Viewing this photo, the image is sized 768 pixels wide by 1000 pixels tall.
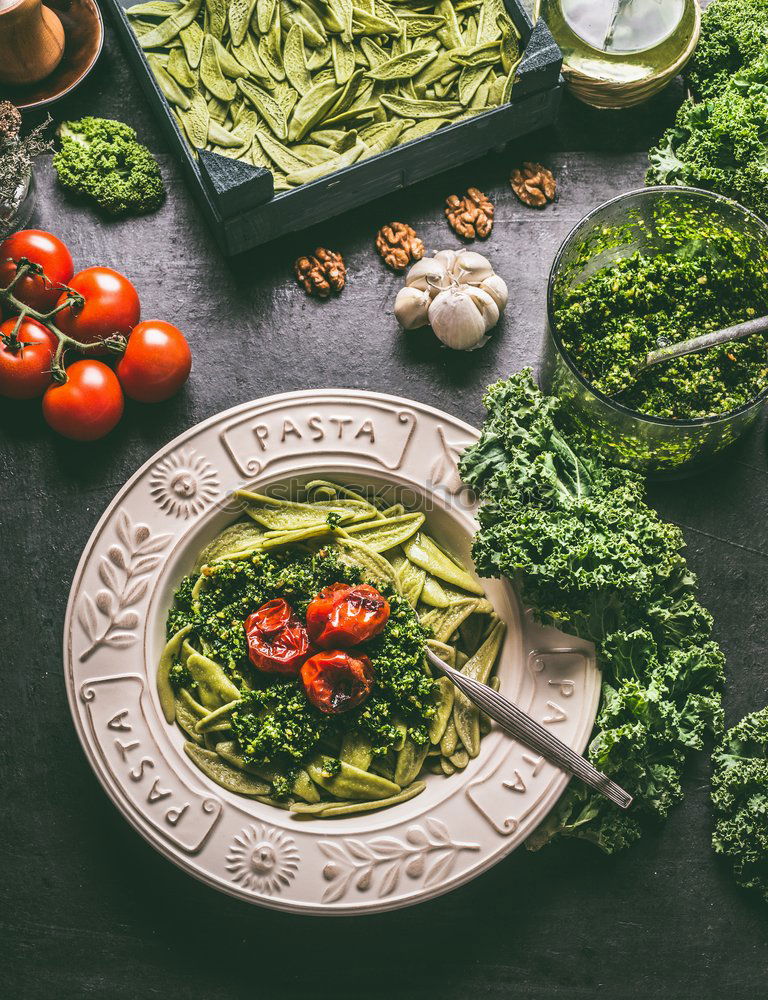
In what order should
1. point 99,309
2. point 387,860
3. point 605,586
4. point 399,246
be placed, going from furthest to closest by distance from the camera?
point 399,246 < point 99,309 < point 387,860 < point 605,586

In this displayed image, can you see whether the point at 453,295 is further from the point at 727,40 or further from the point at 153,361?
the point at 727,40

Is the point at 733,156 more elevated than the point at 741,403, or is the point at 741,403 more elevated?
the point at 733,156

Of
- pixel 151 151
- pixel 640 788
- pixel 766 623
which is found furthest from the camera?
pixel 151 151

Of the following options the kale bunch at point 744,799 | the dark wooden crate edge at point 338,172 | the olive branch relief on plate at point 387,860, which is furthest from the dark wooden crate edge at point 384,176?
the kale bunch at point 744,799

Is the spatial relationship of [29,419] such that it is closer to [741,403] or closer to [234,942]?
[234,942]

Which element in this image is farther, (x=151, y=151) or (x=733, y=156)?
(x=151, y=151)

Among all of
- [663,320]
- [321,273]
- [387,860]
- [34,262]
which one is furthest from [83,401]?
[663,320]

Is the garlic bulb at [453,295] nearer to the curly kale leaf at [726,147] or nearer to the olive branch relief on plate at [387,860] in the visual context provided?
the curly kale leaf at [726,147]

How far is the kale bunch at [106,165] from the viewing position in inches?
148

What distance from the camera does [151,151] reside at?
3883 mm

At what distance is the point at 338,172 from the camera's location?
3.56 metres

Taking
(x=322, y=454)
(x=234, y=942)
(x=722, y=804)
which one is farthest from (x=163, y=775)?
(x=722, y=804)

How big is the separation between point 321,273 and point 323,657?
1.52m

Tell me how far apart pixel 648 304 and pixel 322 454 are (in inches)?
48.5
